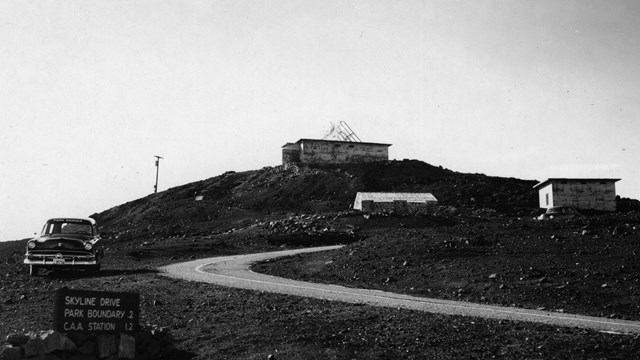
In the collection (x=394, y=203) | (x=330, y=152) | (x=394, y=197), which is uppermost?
(x=330, y=152)

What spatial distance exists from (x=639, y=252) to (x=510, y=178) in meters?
73.3

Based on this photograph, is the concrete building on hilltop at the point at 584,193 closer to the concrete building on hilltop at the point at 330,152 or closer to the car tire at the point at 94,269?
the concrete building on hilltop at the point at 330,152

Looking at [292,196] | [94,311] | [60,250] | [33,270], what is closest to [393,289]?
[94,311]

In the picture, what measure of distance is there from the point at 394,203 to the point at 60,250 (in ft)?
153

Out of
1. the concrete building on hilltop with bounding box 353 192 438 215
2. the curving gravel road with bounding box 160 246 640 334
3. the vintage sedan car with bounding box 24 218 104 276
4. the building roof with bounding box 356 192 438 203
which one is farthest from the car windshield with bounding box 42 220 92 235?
the building roof with bounding box 356 192 438 203

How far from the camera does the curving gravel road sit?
13.1 metres

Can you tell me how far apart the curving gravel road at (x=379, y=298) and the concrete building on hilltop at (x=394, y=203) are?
38821 mm

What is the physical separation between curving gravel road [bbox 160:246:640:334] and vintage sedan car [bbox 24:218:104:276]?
3.38 meters

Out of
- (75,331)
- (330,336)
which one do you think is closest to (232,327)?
(330,336)

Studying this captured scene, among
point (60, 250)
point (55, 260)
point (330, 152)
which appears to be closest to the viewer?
point (55, 260)

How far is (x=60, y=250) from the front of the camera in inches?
936

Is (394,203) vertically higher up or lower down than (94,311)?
higher up

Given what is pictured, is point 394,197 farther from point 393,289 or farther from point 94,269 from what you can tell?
point 393,289

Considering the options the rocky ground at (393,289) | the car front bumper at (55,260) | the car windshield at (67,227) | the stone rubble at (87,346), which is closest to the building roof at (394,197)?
the rocky ground at (393,289)
